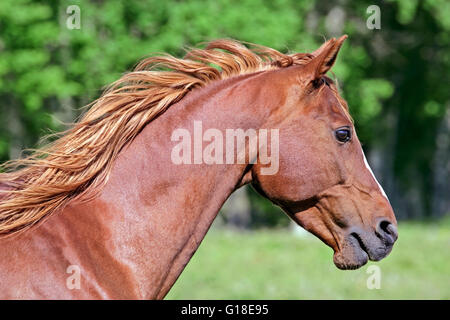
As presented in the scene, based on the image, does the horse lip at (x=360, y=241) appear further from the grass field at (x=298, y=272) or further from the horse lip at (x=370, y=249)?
the grass field at (x=298, y=272)

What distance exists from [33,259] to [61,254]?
125 millimetres

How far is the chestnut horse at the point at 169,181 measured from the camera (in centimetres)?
319

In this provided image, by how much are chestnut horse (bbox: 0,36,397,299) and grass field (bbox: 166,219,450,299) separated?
17.3 feet

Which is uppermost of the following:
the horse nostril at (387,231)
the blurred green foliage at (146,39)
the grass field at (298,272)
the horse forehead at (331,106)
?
the horse forehead at (331,106)

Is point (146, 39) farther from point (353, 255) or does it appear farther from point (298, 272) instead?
point (353, 255)

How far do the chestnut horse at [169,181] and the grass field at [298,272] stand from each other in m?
5.27

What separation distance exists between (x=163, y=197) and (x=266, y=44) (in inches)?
549

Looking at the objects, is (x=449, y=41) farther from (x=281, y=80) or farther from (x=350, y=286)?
(x=281, y=80)

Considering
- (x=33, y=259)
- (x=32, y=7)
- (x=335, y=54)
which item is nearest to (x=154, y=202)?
(x=33, y=259)

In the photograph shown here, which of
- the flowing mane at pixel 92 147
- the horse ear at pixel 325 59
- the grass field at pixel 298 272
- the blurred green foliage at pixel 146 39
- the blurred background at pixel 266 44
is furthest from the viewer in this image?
the blurred green foliage at pixel 146 39

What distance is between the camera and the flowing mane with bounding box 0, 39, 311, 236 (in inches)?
130

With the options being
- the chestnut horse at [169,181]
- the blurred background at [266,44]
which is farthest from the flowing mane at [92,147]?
the blurred background at [266,44]

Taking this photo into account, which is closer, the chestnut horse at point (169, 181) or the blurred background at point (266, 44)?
the chestnut horse at point (169, 181)

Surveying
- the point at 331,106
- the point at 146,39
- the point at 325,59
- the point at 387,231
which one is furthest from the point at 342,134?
the point at 146,39
